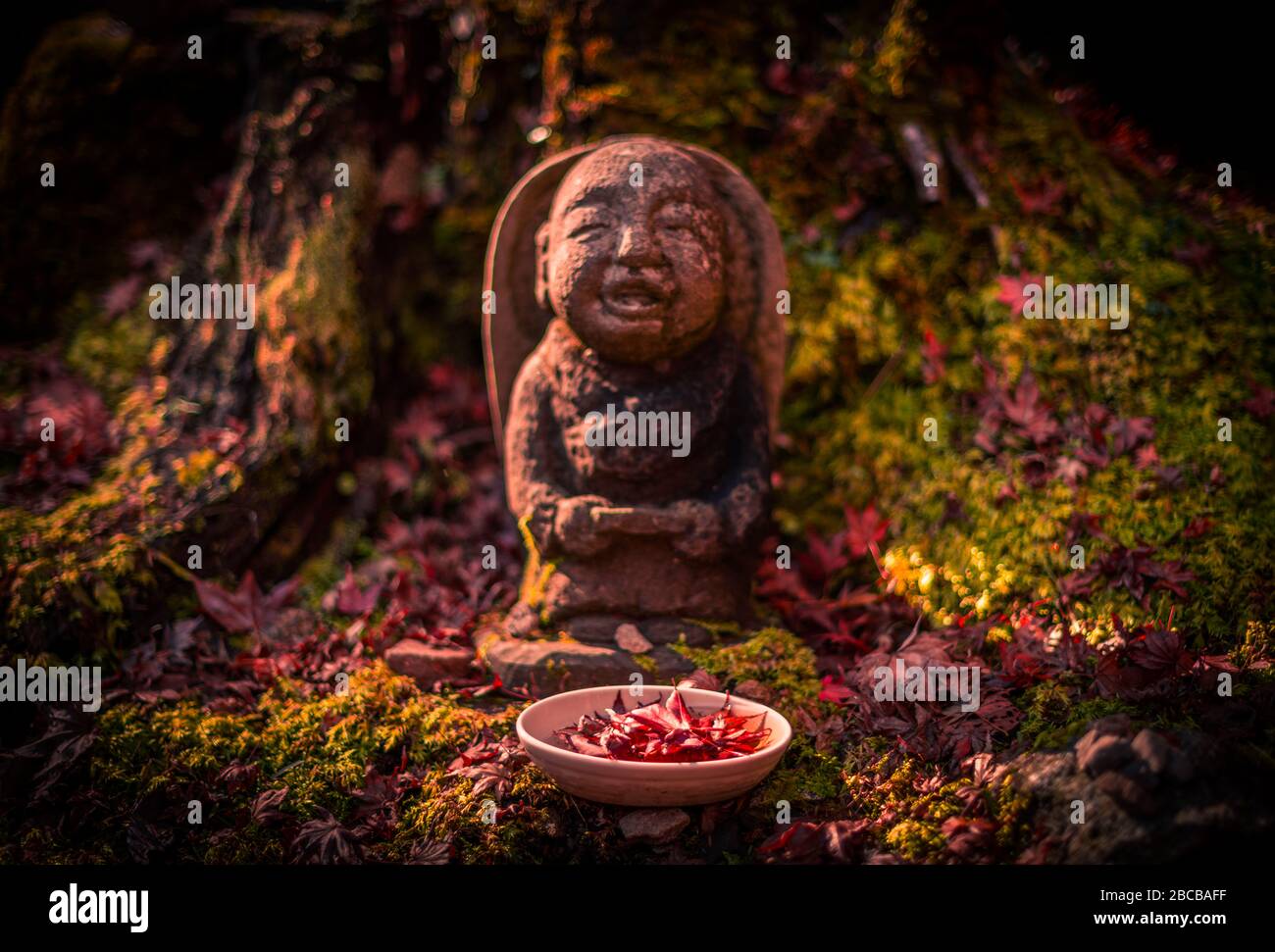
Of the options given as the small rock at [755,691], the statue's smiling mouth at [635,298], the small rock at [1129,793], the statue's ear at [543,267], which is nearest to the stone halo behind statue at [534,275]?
the statue's ear at [543,267]

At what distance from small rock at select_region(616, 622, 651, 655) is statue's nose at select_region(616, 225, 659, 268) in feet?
4.87

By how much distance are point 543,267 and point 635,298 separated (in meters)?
0.55

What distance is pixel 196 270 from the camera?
5668 millimetres

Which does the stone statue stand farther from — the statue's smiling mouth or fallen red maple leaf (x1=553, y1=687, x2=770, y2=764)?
fallen red maple leaf (x1=553, y1=687, x2=770, y2=764)

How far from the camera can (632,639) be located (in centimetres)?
366

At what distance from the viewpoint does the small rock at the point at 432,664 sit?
12.2 feet

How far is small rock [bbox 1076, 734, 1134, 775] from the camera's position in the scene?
2465mm

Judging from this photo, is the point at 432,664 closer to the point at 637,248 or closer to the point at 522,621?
the point at 522,621

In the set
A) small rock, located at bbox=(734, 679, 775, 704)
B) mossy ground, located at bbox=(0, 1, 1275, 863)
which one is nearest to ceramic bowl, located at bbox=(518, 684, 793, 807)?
mossy ground, located at bbox=(0, 1, 1275, 863)

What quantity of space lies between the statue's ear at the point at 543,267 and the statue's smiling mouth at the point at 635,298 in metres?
0.39

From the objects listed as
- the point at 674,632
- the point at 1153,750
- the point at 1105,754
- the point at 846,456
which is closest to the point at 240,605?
the point at 674,632

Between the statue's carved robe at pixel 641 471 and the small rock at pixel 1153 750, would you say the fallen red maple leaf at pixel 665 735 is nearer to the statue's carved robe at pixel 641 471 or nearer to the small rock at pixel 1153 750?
the statue's carved robe at pixel 641 471

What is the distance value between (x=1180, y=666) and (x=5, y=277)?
6604 millimetres
